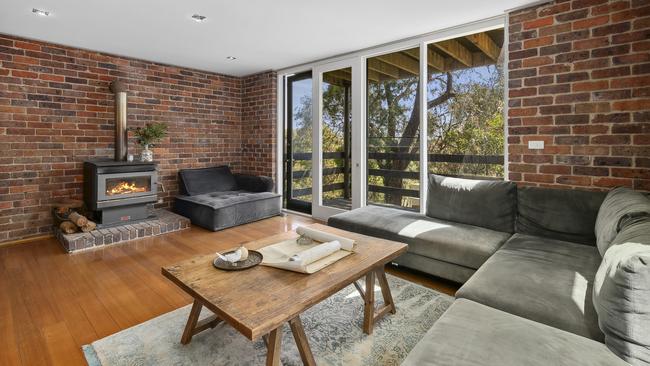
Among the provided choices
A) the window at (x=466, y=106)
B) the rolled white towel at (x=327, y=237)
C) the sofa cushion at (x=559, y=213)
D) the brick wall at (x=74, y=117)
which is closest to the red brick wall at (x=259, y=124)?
the brick wall at (x=74, y=117)

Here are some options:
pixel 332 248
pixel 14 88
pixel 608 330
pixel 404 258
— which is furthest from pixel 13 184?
pixel 608 330

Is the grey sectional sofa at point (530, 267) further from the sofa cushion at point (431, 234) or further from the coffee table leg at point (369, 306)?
the coffee table leg at point (369, 306)

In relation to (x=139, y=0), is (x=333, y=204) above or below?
below

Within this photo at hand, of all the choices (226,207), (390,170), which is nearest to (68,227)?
(226,207)

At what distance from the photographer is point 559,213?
257 cm

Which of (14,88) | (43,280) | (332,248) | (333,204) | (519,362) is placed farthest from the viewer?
(333,204)

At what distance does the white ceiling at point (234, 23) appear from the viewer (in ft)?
A: 9.60

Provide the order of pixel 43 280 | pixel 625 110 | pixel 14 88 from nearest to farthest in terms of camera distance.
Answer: pixel 625 110
pixel 43 280
pixel 14 88

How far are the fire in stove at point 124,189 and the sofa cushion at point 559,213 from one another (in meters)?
4.34

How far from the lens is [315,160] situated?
498 cm

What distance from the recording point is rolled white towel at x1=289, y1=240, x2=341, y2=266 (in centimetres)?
175

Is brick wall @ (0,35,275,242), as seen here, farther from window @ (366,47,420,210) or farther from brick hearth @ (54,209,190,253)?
window @ (366,47,420,210)

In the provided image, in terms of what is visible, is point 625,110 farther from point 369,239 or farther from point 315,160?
point 315,160

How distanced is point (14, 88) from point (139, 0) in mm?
2227
